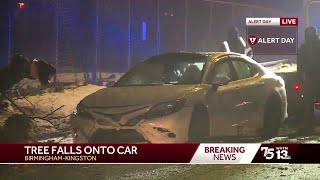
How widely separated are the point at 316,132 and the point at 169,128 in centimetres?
130

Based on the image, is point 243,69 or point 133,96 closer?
point 133,96

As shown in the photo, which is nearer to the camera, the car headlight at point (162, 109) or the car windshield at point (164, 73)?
the car headlight at point (162, 109)

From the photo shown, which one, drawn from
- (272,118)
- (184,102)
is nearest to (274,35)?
(272,118)

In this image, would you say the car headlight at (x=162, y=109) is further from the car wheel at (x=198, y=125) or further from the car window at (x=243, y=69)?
the car window at (x=243, y=69)

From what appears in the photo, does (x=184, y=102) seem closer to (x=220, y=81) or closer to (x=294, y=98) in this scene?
(x=220, y=81)

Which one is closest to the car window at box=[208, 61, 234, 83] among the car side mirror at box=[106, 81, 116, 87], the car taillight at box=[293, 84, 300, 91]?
the car taillight at box=[293, 84, 300, 91]

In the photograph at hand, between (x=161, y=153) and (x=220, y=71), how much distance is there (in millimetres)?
896

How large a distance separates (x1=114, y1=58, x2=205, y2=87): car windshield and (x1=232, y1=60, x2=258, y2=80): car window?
31 cm

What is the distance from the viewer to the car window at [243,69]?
12.9 feet

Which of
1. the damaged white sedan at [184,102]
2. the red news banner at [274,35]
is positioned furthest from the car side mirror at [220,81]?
the red news banner at [274,35]

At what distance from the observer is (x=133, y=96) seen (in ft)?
12.2

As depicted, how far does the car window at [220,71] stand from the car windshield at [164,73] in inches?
3.8

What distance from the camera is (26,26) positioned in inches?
147

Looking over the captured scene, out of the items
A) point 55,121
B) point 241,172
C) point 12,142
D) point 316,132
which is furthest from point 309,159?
point 12,142
